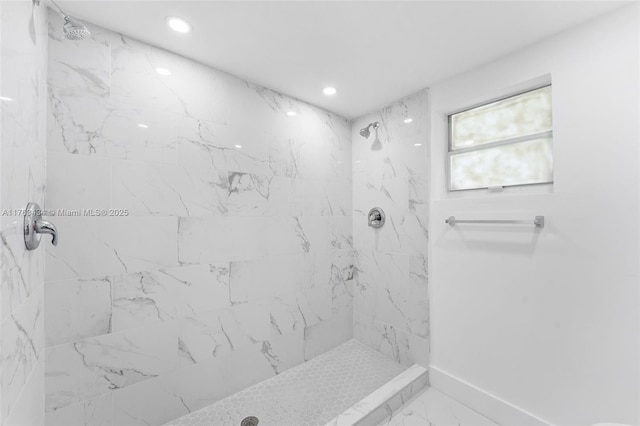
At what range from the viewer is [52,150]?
119cm

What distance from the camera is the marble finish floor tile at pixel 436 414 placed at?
1.54 meters

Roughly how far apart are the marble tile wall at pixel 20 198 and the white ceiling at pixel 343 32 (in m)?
0.44

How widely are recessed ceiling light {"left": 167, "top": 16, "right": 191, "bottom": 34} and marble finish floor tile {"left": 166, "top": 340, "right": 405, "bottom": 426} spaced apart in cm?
209

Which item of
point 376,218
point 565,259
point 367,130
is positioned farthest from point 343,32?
point 565,259

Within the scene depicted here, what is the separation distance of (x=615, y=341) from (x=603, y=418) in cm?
37

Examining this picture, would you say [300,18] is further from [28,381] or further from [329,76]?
[28,381]

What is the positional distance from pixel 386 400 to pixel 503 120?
187 cm

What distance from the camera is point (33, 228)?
96 centimetres

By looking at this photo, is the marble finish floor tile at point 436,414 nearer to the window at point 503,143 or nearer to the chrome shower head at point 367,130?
the window at point 503,143

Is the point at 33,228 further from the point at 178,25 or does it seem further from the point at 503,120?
the point at 503,120

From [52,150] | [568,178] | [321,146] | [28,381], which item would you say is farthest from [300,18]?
[28,381]

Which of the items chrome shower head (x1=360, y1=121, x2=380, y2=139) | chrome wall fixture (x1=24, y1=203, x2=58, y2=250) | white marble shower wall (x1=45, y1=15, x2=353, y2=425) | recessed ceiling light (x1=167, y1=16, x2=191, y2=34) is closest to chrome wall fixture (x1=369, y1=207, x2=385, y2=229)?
white marble shower wall (x1=45, y1=15, x2=353, y2=425)

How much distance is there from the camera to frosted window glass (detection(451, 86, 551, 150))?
1505mm

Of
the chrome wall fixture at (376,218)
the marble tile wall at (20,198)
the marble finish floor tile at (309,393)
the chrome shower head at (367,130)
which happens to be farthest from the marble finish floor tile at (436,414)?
the chrome shower head at (367,130)
